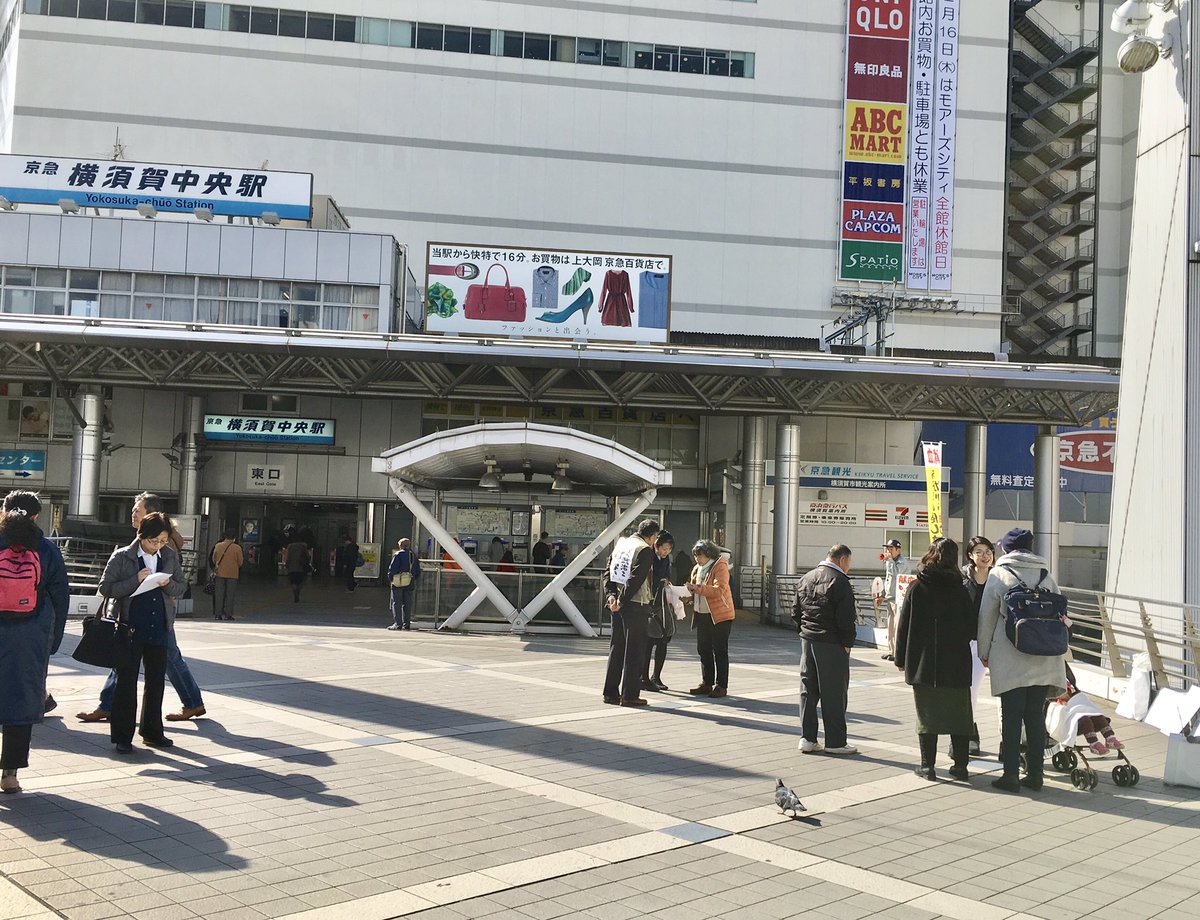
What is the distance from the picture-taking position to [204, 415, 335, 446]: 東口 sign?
2967 centimetres

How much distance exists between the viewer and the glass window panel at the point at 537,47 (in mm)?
38438

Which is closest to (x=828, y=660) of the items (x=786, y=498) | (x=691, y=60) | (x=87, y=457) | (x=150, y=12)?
(x=786, y=498)

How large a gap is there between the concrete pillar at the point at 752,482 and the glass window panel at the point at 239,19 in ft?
76.2

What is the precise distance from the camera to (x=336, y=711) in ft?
30.4

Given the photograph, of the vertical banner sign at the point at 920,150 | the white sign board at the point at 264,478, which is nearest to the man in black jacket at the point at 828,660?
the white sign board at the point at 264,478

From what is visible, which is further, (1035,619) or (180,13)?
(180,13)

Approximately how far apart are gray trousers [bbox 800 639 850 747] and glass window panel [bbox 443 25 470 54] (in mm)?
34740

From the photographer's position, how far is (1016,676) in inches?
285

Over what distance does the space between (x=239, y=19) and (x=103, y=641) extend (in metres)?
35.6

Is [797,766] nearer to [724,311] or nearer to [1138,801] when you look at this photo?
[1138,801]

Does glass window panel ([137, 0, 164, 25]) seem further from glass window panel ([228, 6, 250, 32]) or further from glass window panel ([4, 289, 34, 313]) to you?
glass window panel ([4, 289, 34, 313])

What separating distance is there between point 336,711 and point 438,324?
17519mm

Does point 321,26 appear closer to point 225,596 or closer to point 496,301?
point 496,301

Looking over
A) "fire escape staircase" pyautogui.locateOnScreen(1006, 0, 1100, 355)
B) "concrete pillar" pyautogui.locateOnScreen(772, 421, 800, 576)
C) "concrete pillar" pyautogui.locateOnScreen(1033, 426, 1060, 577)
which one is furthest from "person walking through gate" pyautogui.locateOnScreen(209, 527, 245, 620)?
"fire escape staircase" pyautogui.locateOnScreen(1006, 0, 1100, 355)
